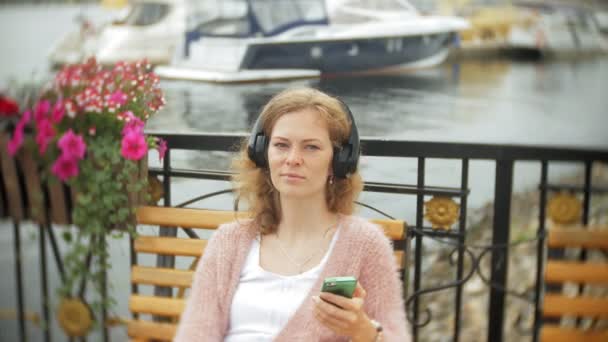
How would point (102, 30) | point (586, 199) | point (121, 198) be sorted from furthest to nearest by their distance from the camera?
point (102, 30) → point (121, 198) → point (586, 199)

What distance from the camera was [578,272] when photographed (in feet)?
4.50

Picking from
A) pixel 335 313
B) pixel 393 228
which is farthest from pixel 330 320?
pixel 393 228

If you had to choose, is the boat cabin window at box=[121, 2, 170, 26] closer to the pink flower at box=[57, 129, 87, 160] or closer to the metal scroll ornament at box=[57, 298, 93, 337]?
the pink flower at box=[57, 129, 87, 160]

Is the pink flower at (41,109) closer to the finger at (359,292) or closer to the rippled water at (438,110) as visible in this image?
the rippled water at (438,110)

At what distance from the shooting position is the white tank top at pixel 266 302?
123 centimetres

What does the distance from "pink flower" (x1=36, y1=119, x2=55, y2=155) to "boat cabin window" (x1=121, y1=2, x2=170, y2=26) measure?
396 millimetres

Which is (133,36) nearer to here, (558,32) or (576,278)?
(558,32)

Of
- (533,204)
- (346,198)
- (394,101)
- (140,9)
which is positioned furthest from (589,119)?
(140,9)

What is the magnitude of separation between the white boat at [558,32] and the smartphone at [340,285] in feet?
3.42

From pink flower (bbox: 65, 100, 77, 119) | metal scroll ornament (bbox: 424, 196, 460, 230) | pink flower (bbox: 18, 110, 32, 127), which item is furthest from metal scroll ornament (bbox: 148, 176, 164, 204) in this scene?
metal scroll ornament (bbox: 424, 196, 460, 230)

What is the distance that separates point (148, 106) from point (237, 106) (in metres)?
0.28

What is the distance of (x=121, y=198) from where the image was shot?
166 centimetres

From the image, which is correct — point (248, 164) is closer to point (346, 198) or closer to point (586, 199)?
point (346, 198)

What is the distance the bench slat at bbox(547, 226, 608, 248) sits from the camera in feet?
4.50
